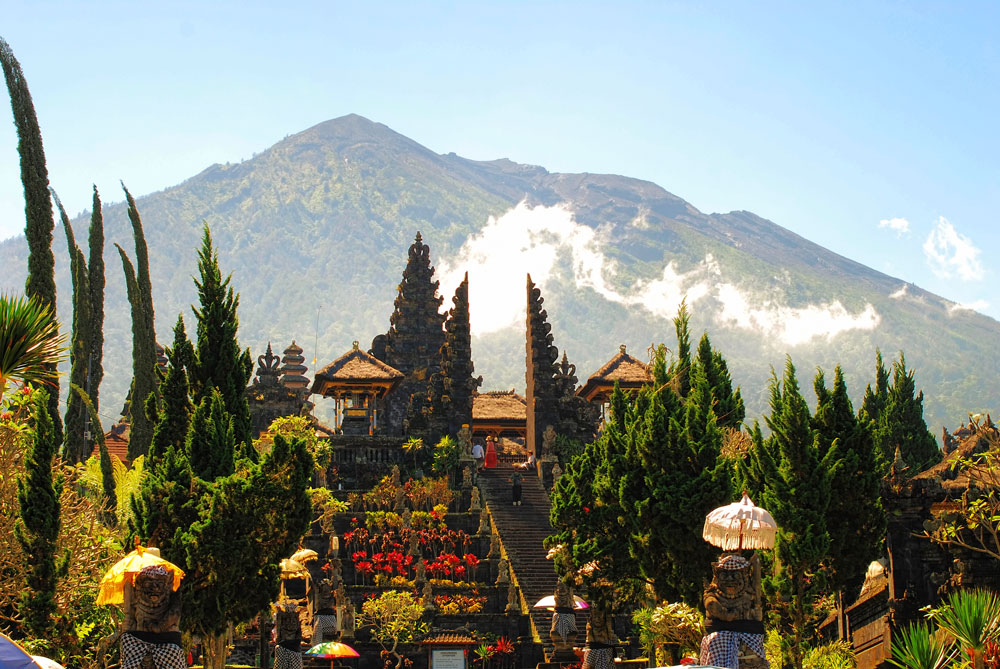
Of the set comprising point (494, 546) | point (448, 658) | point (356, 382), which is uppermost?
point (356, 382)

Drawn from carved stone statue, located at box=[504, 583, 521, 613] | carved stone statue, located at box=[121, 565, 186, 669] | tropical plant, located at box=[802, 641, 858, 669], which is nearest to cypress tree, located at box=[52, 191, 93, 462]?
carved stone statue, located at box=[504, 583, 521, 613]

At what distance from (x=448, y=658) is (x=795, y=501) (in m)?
10.3

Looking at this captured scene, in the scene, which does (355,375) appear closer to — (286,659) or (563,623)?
(563,623)

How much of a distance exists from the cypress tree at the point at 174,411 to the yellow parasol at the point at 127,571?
4.06 metres

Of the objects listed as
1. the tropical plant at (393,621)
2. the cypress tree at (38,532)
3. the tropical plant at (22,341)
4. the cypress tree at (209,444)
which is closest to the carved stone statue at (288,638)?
the cypress tree at (209,444)

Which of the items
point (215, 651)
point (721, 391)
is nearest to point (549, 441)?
point (721, 391)

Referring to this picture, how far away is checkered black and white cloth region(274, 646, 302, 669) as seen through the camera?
23.3m

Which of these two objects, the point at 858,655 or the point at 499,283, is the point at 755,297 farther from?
the point at 858,655

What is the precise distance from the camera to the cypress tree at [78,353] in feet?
98.2

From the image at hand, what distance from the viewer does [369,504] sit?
129 feet

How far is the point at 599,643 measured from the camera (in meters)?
24.2

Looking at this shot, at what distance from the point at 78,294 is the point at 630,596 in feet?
49.4

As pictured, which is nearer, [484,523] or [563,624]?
[563,624]

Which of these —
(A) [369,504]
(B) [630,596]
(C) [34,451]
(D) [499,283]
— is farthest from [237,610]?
(D) [499,283]
